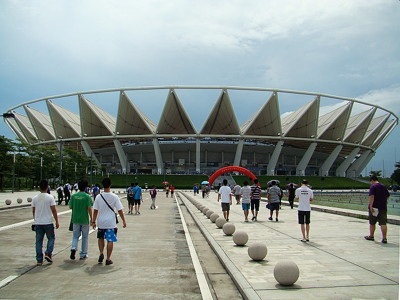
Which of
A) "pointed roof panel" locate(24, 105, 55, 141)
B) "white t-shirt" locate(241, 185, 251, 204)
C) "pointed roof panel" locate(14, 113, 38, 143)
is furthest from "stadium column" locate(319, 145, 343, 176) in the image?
"white t-shirt" locate(241, 185, 251, 204)

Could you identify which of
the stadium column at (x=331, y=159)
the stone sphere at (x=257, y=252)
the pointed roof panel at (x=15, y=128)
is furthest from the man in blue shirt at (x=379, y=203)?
the pointed roof panel at (x=15, y=128)

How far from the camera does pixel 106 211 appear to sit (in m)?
7.18

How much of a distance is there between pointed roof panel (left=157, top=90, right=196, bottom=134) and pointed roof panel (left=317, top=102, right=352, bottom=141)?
2415cm

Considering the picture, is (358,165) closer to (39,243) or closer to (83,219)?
(83,219)

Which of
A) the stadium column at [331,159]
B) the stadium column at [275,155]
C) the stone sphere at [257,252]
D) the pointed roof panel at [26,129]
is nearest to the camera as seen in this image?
the stone sphere at [257,252]

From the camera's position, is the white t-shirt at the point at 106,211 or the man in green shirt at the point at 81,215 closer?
the white t-shirt at the point at 106,211

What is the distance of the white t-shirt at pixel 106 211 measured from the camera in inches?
279

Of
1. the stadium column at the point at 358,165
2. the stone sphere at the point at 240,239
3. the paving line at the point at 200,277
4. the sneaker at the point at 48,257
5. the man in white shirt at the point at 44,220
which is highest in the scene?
the stadium column at the point at 358,165

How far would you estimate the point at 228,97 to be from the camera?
64.6 m

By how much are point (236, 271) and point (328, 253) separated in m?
2.62

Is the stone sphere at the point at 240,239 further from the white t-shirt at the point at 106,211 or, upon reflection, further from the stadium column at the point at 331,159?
Result: the stadium column at the point at 331,159

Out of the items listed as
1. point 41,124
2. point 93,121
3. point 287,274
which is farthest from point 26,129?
point 287,274

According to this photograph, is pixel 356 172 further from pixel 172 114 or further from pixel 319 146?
pixel 172 114

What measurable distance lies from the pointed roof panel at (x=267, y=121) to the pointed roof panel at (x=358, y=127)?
15763 mm
